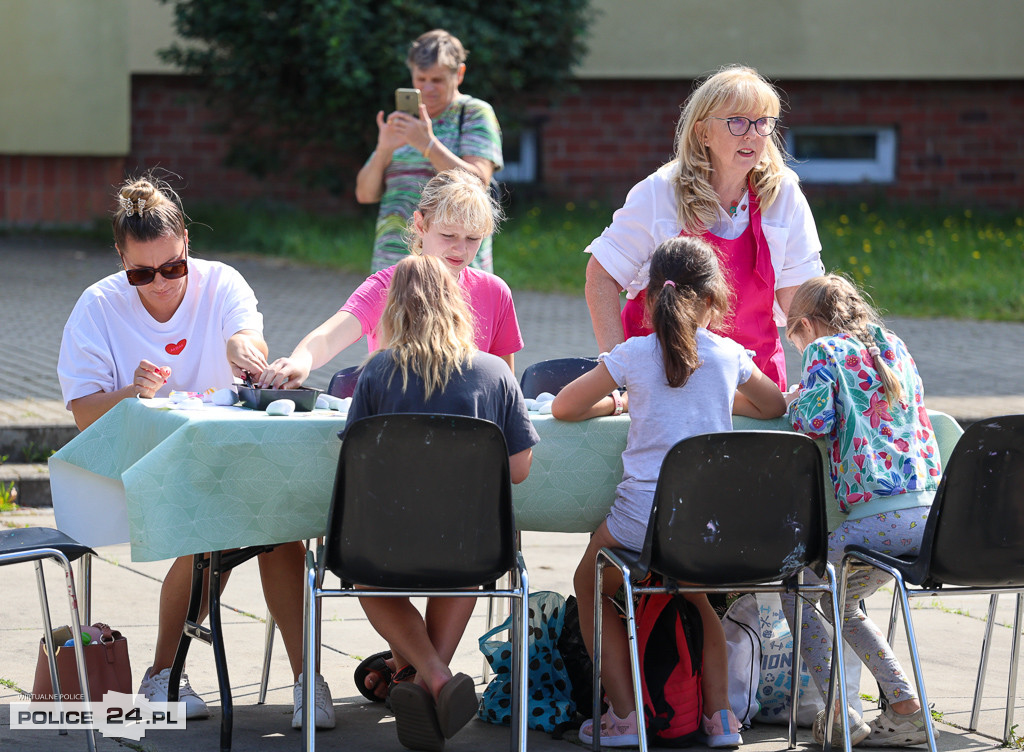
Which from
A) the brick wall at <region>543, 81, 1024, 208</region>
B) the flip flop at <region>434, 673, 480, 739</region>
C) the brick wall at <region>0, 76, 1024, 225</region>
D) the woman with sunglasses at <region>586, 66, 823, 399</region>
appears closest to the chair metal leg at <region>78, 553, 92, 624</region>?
the flip flop at <region>434, 673, 480, 739</region>

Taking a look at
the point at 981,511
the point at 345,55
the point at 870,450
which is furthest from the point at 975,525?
the point at 345,55

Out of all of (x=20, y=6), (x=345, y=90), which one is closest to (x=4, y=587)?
(x=345, y=90)

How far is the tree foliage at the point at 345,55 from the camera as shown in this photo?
14055 millimetres

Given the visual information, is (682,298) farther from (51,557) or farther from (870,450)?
(51,557)

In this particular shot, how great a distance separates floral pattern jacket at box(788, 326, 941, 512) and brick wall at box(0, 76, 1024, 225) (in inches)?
503

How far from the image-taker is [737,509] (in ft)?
11.3

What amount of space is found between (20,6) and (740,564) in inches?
553

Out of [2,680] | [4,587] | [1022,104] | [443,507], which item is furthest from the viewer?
[1022,104]

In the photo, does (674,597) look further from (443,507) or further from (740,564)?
(443,507)

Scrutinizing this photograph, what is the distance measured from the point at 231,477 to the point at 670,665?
1303mm

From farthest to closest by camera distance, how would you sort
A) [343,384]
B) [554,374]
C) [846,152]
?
[846,152]
[554,374]
[343,384]

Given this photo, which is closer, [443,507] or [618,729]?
[443,507]

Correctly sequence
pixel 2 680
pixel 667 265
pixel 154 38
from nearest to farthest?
pixel 667 265, pixel 2 680, pixel 154 38

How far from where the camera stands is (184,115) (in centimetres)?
1669
